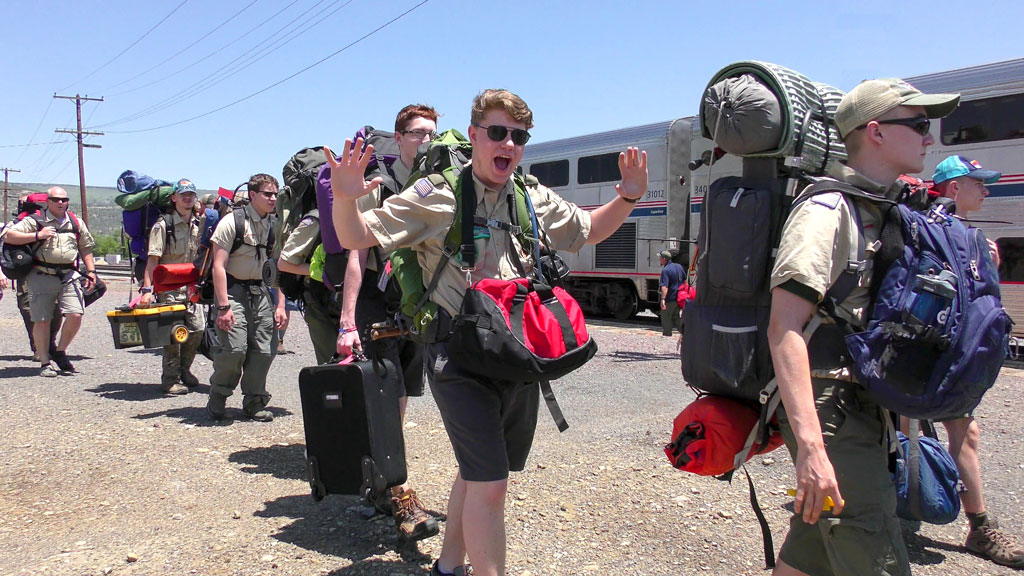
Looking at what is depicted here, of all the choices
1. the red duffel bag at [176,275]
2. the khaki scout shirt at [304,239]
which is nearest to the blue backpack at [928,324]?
the khaki scout shirt at [304,239]

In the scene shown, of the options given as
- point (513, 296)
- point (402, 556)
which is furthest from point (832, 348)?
point (402, 556)

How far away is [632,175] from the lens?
3219 mm

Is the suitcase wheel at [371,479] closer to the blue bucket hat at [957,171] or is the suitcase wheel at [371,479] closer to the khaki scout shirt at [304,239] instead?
the khaki scout shirt at [304,239]

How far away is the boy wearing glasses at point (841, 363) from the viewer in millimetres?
2141

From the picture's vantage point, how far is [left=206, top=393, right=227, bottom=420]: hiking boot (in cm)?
629

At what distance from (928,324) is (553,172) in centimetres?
1716

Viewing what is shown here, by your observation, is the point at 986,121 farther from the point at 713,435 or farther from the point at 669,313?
the point at 713,435

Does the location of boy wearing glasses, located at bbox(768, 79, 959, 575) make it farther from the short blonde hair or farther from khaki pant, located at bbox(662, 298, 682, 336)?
khaki pant, located at bbox(662, 298, 682, 336)

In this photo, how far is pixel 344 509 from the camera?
4254mm

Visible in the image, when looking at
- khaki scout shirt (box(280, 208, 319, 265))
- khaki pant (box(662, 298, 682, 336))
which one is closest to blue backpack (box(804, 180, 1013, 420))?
khaki scout shirt (box(280, 208, 319, 265))

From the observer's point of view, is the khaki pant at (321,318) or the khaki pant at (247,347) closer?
the khaki pant at (321,318)

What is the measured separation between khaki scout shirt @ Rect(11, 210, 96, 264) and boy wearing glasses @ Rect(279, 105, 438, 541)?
5222 mm

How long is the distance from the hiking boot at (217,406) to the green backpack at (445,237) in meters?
3.66

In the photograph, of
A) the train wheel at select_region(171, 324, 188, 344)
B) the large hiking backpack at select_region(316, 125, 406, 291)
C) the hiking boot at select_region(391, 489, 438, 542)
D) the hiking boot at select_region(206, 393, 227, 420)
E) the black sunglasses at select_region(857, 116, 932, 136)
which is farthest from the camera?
the train wheel at select_region(171, 324, 188, 344)
